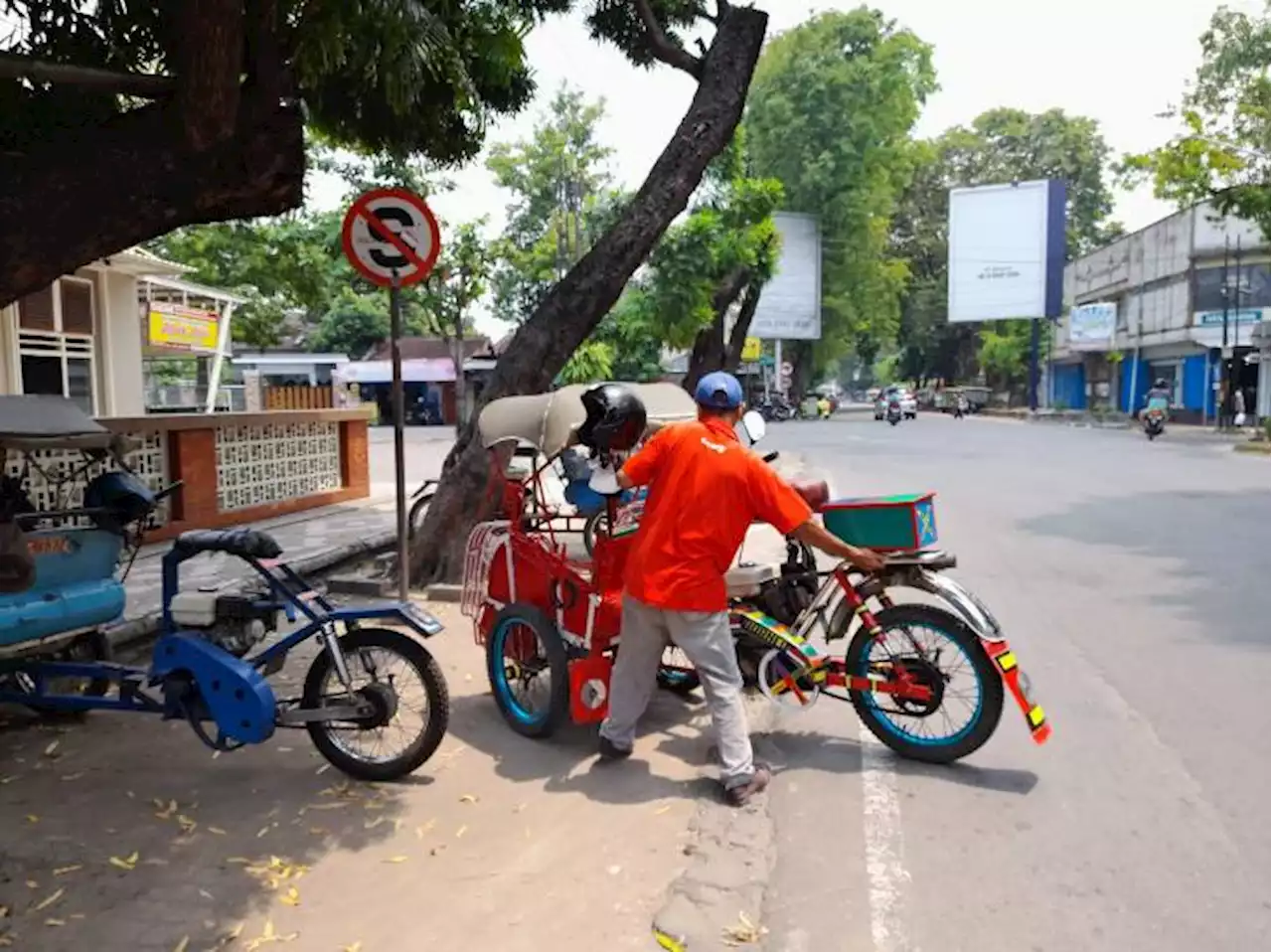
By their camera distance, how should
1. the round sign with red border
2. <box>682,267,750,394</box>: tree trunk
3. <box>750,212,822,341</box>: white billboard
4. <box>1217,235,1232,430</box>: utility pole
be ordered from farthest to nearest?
1. <box>750,212,822,341</box>: white billboard
2. <box>1217,235,1232,430</box>: utility pole
3. <box>682,267,750,394</box>: tree trunk
4. the round sign with red border

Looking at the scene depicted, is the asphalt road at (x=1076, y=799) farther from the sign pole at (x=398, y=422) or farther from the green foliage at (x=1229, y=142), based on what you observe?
the green foliage at (x=1229, y=142)

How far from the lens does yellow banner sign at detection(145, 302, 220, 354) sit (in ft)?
55.2

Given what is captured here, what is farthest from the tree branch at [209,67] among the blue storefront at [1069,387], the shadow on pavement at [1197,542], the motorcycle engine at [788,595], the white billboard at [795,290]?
the blue storefront at [1069,387]

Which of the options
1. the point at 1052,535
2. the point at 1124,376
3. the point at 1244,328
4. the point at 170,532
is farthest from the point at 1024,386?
the point at 170,532

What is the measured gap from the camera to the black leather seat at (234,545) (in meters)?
4.30

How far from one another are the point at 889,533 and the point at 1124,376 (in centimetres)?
4475

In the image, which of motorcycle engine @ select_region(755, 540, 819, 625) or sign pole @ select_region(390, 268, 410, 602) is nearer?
motorcycle engine @ select_region(755, 540, 819, 625)

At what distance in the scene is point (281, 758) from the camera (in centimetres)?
468

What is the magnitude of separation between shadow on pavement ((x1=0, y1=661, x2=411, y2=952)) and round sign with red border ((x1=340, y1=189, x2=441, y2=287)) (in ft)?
9.60

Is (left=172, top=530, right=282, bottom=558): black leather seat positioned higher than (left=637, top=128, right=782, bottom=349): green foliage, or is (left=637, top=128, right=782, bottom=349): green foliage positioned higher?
(left=637, top=128, right=782, bottom=349): green foliage

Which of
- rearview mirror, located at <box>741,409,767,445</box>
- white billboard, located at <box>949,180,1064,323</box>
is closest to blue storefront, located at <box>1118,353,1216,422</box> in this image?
white billboard, located at <box>949,180,1064,323</box>

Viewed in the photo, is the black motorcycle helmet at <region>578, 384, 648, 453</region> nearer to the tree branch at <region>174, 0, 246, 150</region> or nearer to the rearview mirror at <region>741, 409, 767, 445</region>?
the rearview mirror at <region>741, 409, 767, 445</region>

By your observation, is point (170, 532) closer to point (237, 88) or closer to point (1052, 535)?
point (237, 88)

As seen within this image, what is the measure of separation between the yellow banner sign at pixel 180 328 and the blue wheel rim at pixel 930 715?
15176 millimetres
